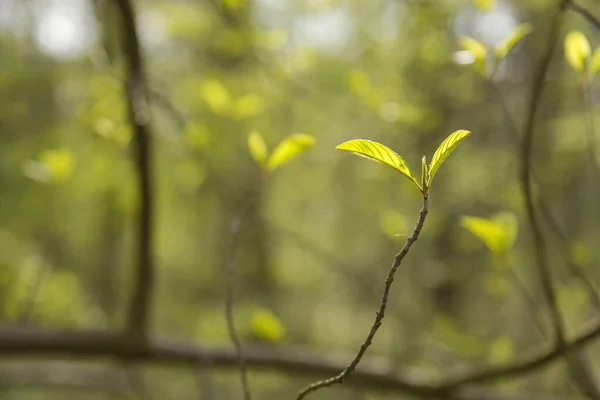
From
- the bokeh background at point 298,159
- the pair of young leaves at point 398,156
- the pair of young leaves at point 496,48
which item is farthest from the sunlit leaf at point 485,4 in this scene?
the pair of young leaves at point 398,156

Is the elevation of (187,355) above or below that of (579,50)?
below

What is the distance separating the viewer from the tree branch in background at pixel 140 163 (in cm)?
120

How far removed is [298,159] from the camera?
9.56 ft

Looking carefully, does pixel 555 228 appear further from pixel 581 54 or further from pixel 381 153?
pixel 381 153

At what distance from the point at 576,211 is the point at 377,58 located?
10.3 ft

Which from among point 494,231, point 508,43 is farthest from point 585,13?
point 494,231

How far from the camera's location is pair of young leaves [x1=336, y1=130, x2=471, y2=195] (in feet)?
1.89

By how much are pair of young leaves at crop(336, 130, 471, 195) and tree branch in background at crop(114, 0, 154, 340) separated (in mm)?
772

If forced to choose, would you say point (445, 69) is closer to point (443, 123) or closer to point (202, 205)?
point (443, 123)

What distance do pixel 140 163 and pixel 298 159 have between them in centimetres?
165

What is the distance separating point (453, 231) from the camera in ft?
11.1

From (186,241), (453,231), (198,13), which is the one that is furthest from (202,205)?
(453,231)

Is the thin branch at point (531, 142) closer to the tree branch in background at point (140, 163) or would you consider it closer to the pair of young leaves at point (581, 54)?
the pair of young leaves at point (581, 54)

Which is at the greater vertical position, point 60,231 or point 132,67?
point 132,67
